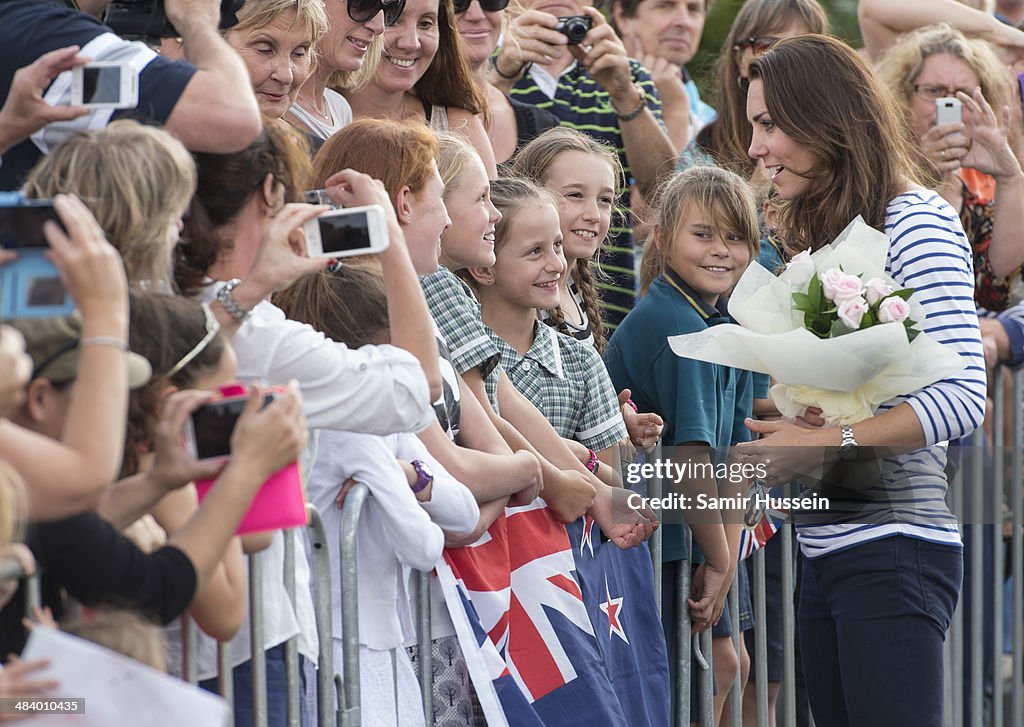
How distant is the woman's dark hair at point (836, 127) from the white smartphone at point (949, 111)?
155cm

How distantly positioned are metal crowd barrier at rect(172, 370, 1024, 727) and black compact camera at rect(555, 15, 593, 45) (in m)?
1.83

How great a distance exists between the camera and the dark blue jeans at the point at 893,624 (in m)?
3.75

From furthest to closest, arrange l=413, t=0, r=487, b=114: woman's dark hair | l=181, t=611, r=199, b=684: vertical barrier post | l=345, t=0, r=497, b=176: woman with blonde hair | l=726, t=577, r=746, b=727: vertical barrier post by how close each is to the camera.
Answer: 1. l=413, t=0, r=487, b=114: woman's dark hair
2. l=726, t=577, r=746, b=727: vertical barrier post
3. l=345, t=0, r=497, b=176: woman with blonde hair
4. l=181, t=611, r=199, b=684: vertical barrier post

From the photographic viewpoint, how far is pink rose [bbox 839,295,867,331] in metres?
3.65

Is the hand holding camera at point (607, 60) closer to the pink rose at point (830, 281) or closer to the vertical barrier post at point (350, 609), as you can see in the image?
the pink rose at point (830, 281)

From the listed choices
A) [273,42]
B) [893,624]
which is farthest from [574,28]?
[893,624]

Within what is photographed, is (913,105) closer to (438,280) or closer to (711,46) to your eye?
(438,280)

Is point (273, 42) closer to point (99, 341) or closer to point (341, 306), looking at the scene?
point (341, 306)

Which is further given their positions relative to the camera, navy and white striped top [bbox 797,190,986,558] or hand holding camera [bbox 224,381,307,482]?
navy and white striped top [bbox 797,190,986,558]

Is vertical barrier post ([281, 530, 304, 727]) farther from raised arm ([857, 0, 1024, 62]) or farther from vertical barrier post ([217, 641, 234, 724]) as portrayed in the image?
raised arm ([857, 0, 1024, 62])

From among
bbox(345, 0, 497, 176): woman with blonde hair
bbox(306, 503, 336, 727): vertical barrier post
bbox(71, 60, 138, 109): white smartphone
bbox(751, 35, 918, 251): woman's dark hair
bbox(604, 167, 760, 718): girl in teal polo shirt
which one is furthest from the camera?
bbox(345, 0, 497, 176): woman with blonde hair

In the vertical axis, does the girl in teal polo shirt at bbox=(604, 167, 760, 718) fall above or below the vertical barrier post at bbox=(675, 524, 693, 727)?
above

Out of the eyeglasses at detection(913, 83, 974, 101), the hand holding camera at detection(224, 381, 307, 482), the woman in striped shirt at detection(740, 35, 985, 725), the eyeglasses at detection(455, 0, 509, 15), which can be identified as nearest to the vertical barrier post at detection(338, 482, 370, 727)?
the hand holding camera at detection(224, 381, 307, 482)

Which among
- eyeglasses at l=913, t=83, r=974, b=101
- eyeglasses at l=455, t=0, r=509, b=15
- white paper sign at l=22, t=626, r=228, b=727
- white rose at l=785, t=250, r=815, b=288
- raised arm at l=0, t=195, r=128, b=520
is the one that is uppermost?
eyeglasses at l=455, t=0, r=509, b=15
